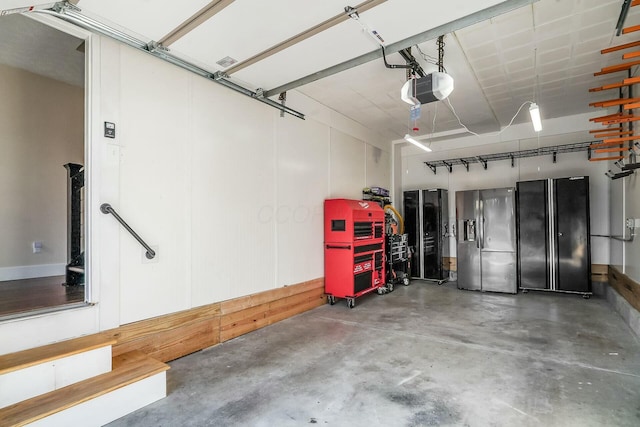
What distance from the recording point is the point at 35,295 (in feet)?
10.4

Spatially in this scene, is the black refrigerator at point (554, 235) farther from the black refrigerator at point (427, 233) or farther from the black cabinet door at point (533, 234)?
the black refrigerator at point (427, 233)

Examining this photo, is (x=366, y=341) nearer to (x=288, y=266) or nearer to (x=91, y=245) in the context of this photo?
(x=288, y=266)

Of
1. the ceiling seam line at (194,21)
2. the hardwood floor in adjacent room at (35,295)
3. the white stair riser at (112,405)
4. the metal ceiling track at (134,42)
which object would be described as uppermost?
the ceiling seam line at (194,21)

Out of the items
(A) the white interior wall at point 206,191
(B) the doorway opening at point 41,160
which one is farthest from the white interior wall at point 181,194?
(B) the doorway opening at point 41,160

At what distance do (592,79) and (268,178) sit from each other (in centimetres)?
499

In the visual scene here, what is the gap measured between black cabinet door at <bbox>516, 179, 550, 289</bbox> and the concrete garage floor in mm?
1612

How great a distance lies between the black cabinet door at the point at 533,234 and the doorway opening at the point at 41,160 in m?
7.33

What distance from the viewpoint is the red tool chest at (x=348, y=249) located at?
524cm

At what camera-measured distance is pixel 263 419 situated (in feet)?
7.47

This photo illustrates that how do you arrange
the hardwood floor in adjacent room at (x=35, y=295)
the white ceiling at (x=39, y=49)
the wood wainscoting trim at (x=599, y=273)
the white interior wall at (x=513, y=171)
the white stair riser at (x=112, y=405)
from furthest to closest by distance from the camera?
1. the white interior wall at (x=513, y=171)
2. the wood wainscoting trim at (x=599, y=273)
3. the white ceiling at (x=39, y=49)
4. the hardwood floor in adjacent room at (x=35, y=295)
5. the white stair riser at (x=112, y=405)

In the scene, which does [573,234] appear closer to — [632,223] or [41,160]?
[632,223]

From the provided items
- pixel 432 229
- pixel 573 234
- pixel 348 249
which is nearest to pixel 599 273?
pixel 573 234

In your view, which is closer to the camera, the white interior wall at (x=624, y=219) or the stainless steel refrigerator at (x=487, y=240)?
the white interior wall at (x=624, y=219)

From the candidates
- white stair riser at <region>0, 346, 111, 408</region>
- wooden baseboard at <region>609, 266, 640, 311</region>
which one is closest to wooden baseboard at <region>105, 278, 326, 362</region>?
white stair riser at <region>0, 346, 111, 408</region>
